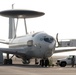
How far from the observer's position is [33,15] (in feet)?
270

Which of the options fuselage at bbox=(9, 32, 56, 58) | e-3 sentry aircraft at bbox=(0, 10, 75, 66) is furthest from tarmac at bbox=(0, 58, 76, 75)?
e-3 sentry aircraft at bbox=(0, 10, 75, 66)

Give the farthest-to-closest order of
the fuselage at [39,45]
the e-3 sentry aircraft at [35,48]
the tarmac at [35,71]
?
the e-3 sentry aircraft at [35,48]
the fuselage at [39,45]
the tarmac at [35,71]

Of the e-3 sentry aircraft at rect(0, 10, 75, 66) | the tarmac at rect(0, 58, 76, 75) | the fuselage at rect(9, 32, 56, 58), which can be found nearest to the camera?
the tarmac at rect(0, 58, 76, 75)

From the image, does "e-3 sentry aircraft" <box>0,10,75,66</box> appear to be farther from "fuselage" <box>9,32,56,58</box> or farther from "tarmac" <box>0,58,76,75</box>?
"tarmac" <box>0,58,76,75</box>

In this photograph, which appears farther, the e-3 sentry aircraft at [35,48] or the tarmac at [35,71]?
the e-3 sentry aircraft at [35,48]

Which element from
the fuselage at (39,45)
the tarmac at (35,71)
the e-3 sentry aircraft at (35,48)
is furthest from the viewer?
the e-3 sentry aircraft at (35,48)

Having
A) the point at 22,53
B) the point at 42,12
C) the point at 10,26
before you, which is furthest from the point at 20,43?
the point at 10,26

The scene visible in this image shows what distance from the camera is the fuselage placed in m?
47.5

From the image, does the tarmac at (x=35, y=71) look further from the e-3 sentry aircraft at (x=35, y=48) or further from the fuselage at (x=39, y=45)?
the e-3 sentry aircraft at (x=35, y=48)

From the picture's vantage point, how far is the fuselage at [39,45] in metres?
47.5

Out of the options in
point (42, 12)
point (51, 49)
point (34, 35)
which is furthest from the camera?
point (42, 12)

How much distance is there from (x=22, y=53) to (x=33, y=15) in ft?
99.2

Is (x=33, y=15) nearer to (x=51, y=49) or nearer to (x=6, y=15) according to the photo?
(x=6, y=15)

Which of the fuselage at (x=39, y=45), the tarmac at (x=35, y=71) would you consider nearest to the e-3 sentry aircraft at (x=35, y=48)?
the fuselage at (x=39, y=45)
